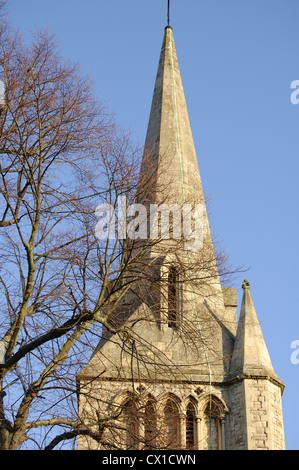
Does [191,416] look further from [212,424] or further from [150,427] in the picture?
[150,427]

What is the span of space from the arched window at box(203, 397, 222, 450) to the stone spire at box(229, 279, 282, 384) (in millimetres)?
789

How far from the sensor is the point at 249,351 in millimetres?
21406

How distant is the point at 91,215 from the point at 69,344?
78.3 inches

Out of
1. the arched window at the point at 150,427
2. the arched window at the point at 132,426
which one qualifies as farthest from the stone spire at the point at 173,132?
the arched window at the point at 150,427

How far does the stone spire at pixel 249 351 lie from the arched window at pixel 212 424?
2.59 ft

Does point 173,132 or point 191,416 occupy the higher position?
point 173,132

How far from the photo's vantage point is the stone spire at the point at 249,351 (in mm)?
20984

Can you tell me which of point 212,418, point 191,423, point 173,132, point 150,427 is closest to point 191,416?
point 191,423

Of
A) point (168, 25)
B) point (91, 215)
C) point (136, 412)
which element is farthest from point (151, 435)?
point (168, 25)

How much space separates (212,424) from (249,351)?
1.86m

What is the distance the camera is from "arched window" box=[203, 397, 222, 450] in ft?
67.5
